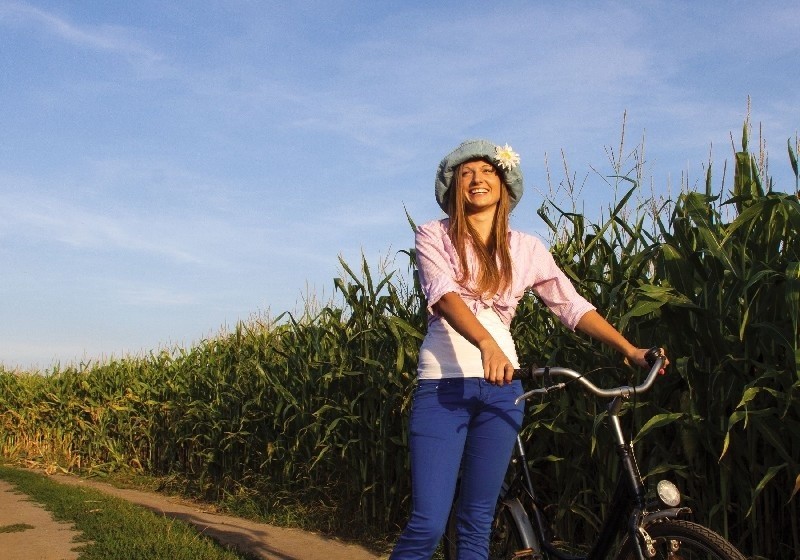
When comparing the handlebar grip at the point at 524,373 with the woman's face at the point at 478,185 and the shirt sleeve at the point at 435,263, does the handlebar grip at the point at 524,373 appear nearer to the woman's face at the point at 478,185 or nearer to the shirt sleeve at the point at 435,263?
the shirt sleeve at the point at 435,263

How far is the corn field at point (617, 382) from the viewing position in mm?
3986

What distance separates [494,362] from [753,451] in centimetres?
199

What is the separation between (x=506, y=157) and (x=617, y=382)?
6.07 feet

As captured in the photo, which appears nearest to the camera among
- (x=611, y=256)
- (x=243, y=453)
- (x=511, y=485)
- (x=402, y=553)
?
(x=402, y=553)

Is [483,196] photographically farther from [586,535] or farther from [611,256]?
[586,535]

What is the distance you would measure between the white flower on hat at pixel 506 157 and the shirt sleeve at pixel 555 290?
34cm

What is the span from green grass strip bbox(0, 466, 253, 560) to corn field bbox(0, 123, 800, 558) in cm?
121

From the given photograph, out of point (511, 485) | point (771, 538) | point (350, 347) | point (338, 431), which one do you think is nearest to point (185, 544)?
point (338, 431)

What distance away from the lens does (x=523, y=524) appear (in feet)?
11.6

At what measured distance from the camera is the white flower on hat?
3387 millimetres

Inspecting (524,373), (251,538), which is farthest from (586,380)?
(251,538)

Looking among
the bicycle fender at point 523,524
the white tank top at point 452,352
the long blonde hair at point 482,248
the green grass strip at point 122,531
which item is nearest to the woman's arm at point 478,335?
the white tank top at point 452,352

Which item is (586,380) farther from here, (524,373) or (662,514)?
(662,514)

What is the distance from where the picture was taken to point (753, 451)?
401cm
